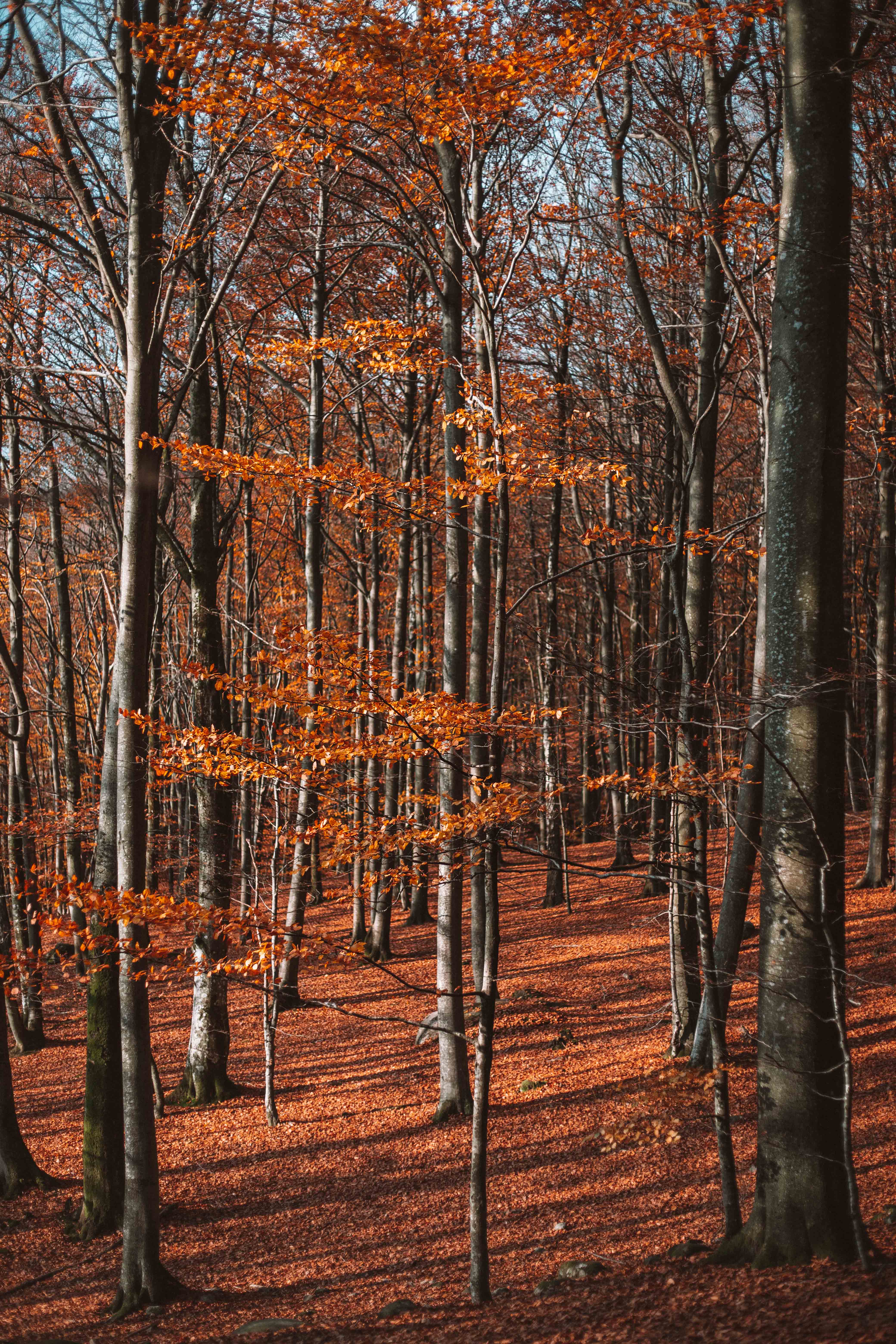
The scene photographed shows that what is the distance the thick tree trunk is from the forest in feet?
0.08

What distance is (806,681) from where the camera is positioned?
4.98 m

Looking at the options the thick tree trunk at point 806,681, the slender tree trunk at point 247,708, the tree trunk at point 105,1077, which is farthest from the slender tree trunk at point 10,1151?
the thick tree trunk at point 806,681

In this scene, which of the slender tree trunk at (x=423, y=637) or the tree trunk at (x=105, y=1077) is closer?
the tree trunk at (x=105, y=1077)

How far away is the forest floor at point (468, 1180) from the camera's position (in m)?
5.20

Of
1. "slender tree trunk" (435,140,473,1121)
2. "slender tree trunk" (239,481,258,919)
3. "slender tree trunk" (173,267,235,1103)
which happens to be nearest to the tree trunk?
"slender tree trunk" (239,481,258,919)

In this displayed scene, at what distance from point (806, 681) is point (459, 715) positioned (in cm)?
245

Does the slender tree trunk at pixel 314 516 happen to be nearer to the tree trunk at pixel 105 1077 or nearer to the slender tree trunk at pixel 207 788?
the slender tree trunk at pixel 207 788

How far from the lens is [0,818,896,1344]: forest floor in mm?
5199

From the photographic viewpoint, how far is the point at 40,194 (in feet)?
43.0

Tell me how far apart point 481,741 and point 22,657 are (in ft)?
30.8

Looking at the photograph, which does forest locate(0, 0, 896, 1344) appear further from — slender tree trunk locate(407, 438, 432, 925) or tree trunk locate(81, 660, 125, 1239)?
slender tree trunk locate(407, 438, 432, 925)

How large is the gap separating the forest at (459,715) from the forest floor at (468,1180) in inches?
2.1

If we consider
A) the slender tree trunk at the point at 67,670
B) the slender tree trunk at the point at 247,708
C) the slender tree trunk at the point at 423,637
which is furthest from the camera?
the slender tree trunk at the point at 67,670

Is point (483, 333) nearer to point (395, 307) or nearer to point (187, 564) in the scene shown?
point (187, 564)
